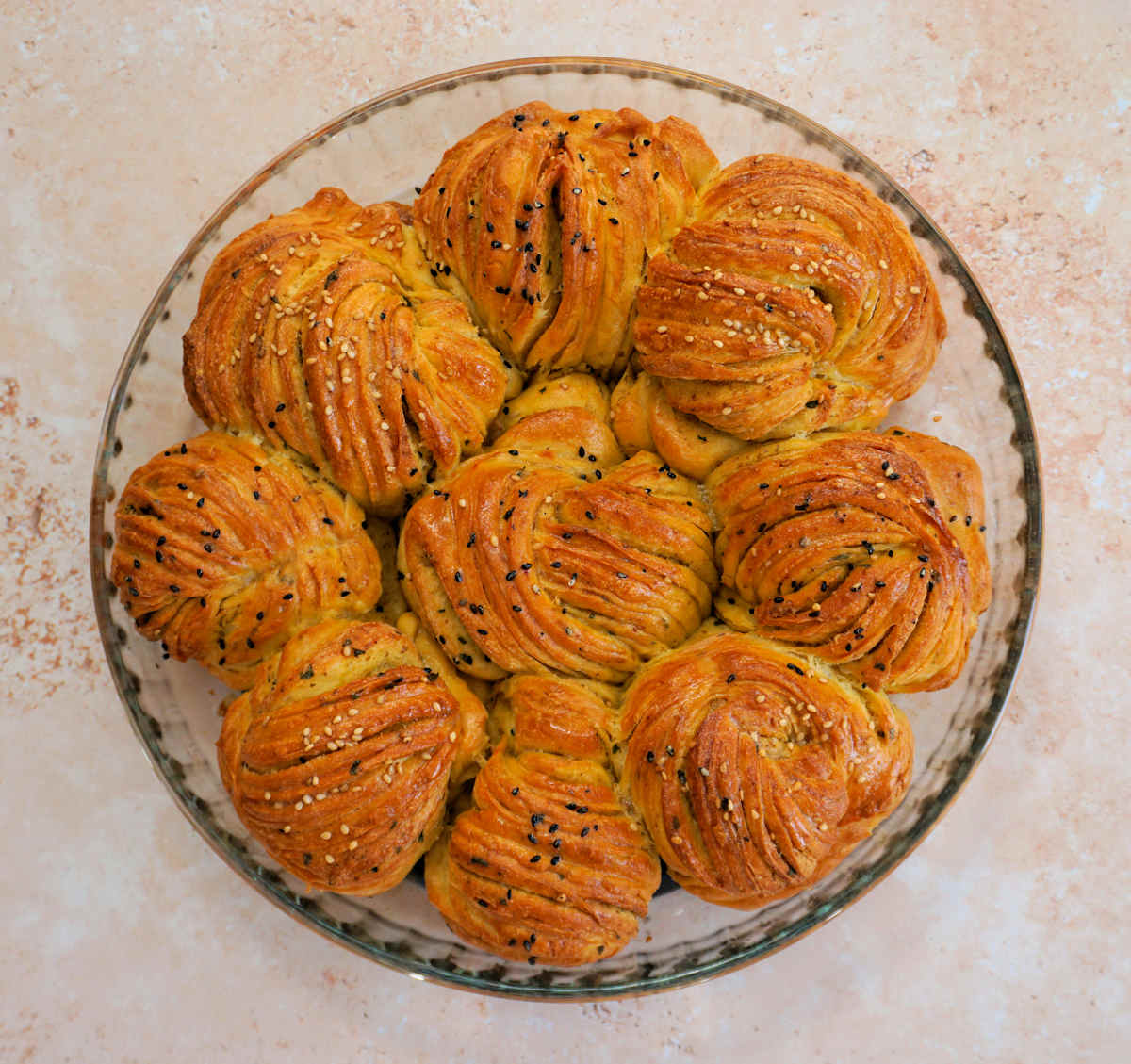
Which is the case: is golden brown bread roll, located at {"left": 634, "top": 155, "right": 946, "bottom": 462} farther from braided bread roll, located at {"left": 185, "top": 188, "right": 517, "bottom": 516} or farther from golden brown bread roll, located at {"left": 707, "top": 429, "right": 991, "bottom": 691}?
braided bread roll, located at {"left": 185, "top": 188, "right": 517, "bottom": 516}

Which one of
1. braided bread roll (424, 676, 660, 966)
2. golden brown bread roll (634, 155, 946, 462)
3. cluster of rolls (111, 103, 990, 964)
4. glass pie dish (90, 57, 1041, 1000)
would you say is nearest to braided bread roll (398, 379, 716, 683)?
cluster of rolls (111, 103, 990, 964)

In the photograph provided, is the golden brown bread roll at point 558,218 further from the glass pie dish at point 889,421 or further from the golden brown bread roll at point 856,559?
the golden brown bread roll at point 856,559

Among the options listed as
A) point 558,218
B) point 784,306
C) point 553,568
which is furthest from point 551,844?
point 558,218

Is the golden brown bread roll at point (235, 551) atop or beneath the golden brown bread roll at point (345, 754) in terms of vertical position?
atop

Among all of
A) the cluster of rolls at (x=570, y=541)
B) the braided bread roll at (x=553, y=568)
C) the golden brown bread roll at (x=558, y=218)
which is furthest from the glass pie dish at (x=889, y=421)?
the braided bread roll at (x=553, y=568)

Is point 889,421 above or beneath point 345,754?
beneath

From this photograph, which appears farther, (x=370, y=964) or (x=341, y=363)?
(x=370, y=964)

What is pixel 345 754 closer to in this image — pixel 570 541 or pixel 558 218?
pixel 570 541
